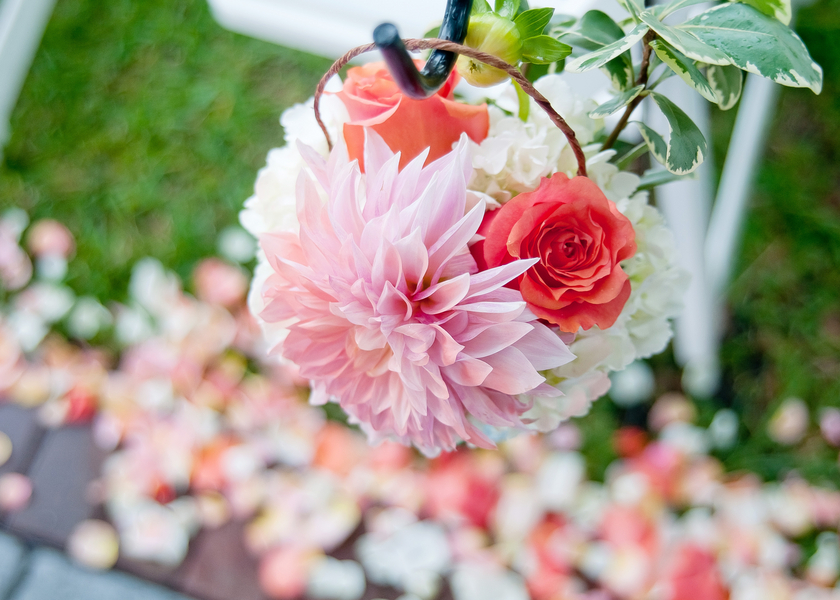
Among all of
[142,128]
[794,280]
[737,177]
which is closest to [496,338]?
[737,177]

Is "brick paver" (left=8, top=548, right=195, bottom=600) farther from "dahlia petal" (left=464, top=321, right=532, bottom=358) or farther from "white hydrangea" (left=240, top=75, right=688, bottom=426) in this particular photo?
"dahlia petal" (left=464, top=321, right=532, bottom=358)

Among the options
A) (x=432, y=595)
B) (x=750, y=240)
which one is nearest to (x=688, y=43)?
(x=432, y=595)

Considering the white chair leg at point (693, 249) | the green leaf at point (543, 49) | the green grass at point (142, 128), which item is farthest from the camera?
the green grass at point (142, 128)

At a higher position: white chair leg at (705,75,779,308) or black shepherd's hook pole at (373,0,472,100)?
black shepherd's hook pole at (373,0,472,100)

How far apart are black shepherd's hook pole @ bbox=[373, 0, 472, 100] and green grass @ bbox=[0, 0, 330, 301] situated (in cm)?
100

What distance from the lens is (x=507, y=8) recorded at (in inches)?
14.9

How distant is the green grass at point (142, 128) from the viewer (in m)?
1.28

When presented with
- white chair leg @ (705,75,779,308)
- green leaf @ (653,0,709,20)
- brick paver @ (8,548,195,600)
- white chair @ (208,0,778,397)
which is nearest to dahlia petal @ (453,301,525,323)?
green leaf @ (653,0,709,20)

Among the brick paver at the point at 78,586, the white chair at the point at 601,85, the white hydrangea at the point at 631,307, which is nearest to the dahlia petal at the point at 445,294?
the white hydrangea at the point at 631,307

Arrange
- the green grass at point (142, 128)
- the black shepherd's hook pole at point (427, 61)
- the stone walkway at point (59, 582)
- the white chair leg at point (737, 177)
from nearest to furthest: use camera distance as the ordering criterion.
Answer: the black shepherd's hook pole at point (427, 61) → the white chair leg at point (737, 177) → the stone walkway at point (59, 582) → the green grass at point (142, 128)

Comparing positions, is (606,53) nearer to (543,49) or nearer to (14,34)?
(543,49)

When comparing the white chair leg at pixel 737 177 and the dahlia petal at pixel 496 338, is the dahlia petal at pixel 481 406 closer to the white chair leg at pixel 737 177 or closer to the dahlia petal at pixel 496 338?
the dahlia petal at pixel 496 338

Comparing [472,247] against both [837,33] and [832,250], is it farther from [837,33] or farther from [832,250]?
[837,33]

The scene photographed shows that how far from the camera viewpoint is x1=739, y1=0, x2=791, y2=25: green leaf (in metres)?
0.38
